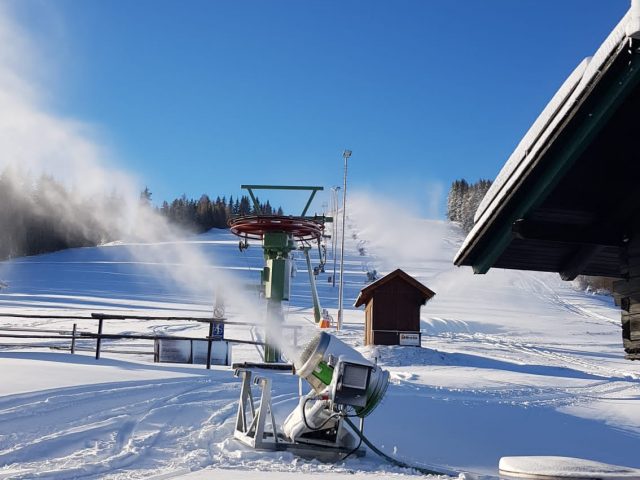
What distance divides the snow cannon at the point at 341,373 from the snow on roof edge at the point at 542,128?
196 centimetres

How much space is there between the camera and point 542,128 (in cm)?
540

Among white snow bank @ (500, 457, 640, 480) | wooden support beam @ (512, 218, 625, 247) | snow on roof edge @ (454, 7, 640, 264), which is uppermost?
snow on roof edge @ (454, 7, 640, 264)

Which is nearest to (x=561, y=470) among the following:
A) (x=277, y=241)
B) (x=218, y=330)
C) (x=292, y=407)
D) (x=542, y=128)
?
(x=542, y=128)

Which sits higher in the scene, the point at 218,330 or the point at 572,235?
the point at 572,235

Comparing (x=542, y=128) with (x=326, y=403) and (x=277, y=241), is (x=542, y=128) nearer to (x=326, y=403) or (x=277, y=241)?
(x=326, y=403)

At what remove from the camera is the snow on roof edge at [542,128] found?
4.56 meters

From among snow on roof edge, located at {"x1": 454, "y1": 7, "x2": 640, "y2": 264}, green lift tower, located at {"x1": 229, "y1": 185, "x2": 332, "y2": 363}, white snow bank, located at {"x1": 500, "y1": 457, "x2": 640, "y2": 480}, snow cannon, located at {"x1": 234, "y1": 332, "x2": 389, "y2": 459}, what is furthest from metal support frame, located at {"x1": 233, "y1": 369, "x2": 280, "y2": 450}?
green lift tower, located at {"x1": 229, "y1": 185, "x2": 332, "y2": 363}

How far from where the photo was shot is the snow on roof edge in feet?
15.0

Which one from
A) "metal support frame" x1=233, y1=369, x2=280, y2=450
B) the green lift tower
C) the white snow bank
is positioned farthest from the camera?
the green lift tower

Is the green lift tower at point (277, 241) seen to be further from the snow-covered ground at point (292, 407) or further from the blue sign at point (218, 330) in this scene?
the blue sign at point (218, 330)

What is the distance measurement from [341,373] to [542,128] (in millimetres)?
3588

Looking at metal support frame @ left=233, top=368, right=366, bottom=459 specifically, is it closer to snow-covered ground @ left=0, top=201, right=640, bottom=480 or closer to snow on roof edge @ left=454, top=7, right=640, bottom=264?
snow-covered ground @ left=0, top=201, right=640, bottom=480

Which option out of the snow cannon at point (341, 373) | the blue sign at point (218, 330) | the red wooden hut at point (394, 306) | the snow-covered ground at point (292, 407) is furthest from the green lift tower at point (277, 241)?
the red wooden hut at point (394, 306)

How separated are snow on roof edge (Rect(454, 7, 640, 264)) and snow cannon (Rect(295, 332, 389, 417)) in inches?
77.3
